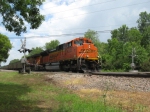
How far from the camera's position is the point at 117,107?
8281mm

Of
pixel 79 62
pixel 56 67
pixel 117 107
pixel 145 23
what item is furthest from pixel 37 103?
pixel 145 23

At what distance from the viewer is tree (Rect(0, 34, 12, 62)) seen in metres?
71.7

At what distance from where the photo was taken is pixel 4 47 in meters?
74.2

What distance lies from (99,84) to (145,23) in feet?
278

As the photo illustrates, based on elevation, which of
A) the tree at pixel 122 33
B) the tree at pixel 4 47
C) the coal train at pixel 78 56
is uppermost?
the tree at pixel 122 33

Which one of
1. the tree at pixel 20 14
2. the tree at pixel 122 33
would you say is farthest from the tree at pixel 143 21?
the tree at pixel 20 14

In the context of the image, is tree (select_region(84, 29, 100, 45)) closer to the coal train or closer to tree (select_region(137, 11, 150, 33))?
tree (select_region(137, 11, 150, 33))

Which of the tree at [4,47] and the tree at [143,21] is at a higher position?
the tree at [143,21]

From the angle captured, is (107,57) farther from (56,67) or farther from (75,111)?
(75,111)

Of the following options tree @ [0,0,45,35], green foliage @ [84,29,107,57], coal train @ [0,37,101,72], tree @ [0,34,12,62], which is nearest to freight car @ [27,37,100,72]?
coal train @ [0,37,101,72]

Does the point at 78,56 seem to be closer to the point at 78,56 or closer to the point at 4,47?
the point at 78,56

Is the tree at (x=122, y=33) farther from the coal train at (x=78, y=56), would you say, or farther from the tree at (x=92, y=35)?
the coal train at (x=78, y=56)

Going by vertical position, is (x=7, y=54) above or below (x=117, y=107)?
above

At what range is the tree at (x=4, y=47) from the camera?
7168 cm
